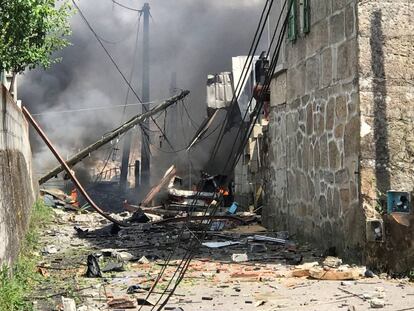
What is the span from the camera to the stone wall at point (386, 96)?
720cm

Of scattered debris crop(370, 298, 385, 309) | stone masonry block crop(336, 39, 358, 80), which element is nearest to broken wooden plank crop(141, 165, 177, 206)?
stone masonry block crop(336, 39, 358, 80)

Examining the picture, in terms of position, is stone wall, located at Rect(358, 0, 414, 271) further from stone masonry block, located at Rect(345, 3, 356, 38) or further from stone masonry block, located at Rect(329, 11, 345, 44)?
stone masonry block, located at Rect(329, 11, 345, 44)

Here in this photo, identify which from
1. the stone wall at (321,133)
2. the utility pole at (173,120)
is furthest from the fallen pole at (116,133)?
the stone wall at (321,133)

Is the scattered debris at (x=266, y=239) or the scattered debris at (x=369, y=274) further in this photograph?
the scattered debris at (x=266, y=239)

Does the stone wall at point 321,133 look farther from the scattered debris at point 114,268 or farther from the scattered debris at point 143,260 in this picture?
the scattered debris at point 114,268

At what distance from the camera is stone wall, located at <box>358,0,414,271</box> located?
7.20 metres

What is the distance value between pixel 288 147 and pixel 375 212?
322 centimetres

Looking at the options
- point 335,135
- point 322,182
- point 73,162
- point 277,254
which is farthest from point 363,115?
point 73,162

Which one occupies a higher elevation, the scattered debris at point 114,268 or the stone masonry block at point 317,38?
the stone masonry block at point 317,38

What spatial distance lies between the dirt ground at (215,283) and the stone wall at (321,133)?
0.59m

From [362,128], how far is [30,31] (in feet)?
17.0

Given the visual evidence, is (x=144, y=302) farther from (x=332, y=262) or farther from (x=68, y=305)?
(x=332, y=262)

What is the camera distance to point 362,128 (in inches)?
284

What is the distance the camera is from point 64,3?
993 centimetres
